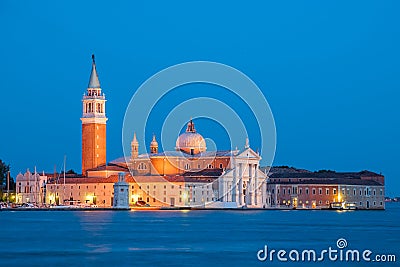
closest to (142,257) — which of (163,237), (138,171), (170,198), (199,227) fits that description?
(163,237)

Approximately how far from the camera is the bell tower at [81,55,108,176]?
88.8 metres

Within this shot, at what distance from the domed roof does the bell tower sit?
22.7ft

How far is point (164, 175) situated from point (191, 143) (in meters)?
6.94

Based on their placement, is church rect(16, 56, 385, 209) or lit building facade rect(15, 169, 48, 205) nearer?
church rect(16, 56, 385, 209)

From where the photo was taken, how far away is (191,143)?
92250mm

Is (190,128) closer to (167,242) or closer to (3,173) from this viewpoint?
(3,173)

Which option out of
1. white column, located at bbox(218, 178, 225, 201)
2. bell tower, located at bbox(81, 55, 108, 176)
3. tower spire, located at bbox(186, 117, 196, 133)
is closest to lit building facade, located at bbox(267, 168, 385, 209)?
tower spire, located at bbox(186, 117, 196, 133)

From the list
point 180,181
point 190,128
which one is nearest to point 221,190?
point 180,181

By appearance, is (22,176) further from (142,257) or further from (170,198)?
(142,257)

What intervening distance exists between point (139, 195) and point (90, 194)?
397cm

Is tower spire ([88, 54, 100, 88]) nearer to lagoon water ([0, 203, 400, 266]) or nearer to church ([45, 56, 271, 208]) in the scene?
church ([45, 56, 271, 208])

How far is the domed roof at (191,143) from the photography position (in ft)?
302

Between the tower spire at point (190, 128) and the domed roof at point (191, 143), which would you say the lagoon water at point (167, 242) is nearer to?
the domed roof at point (191, 143)

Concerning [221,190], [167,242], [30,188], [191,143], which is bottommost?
[167,242]
